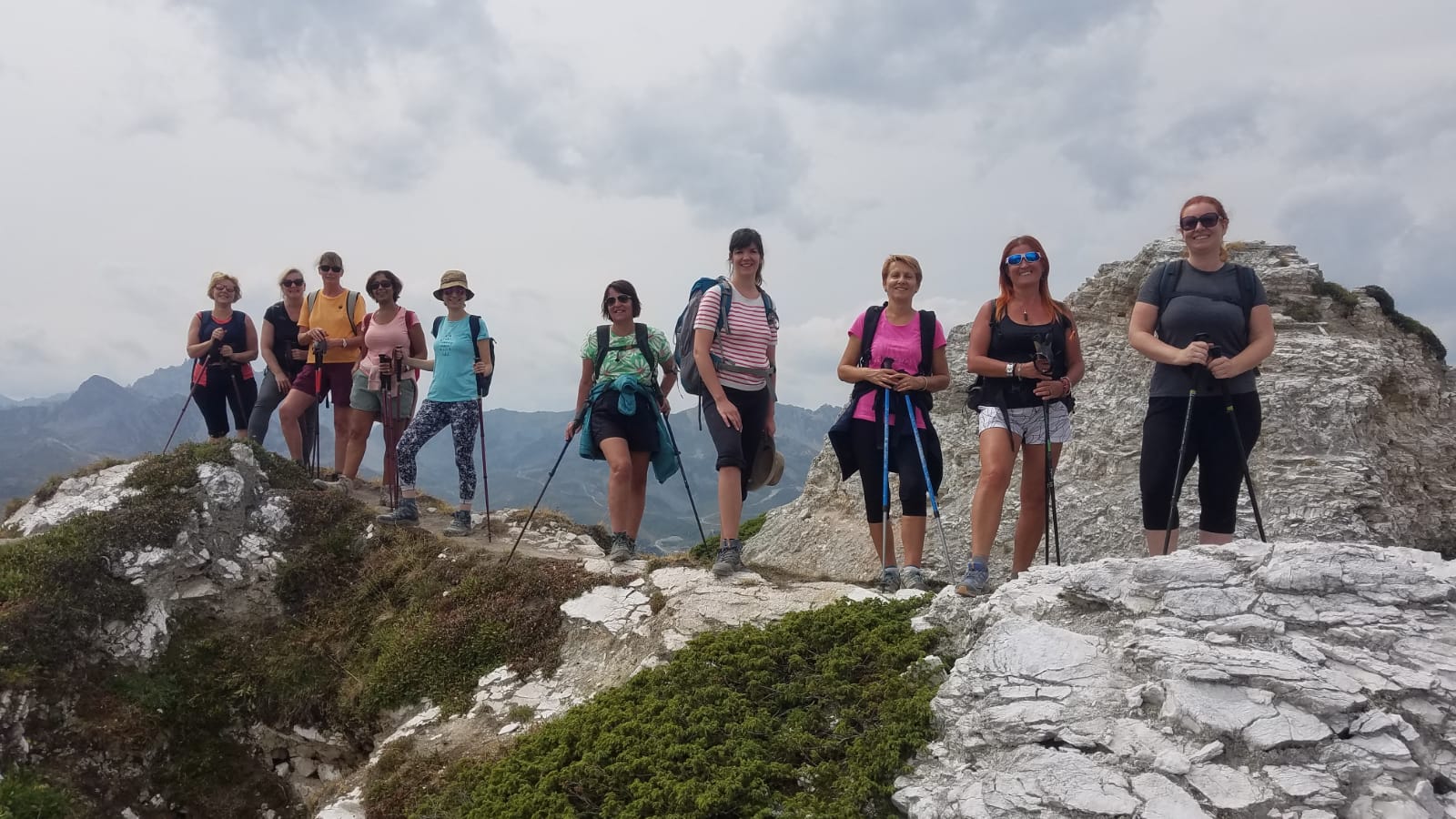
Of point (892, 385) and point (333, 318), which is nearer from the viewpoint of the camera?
point (892, 385)

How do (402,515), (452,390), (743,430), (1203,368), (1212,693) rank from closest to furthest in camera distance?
(1212,693), (1203,368), (743,430), (452,390), (402,515)

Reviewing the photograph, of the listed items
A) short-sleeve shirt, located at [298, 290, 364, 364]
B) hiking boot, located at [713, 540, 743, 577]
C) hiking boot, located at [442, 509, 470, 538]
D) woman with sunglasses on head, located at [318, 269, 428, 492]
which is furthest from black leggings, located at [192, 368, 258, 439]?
hiking boot, located at [713, 540, 743, 577]

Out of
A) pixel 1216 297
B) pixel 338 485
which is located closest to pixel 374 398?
pixel 338 485

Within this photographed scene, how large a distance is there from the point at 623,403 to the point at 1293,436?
7.42 m

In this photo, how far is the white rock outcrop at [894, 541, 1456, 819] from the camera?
332 cm

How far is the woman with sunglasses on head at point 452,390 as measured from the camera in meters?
8.91

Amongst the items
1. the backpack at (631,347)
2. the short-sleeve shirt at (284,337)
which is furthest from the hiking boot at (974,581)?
the short-sleeve shirt at (284,337)

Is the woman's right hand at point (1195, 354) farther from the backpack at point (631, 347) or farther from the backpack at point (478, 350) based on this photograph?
the backpack at point (478, 350)

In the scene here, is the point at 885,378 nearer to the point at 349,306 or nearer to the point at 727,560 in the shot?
the point at 727,560

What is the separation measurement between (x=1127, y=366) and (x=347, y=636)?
32.8ft

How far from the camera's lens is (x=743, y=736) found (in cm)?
441

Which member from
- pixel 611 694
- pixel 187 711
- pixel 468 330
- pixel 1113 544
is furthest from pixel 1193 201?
pixel 187 711

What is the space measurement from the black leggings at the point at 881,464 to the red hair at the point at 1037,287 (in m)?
1.31

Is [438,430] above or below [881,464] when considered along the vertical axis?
above
